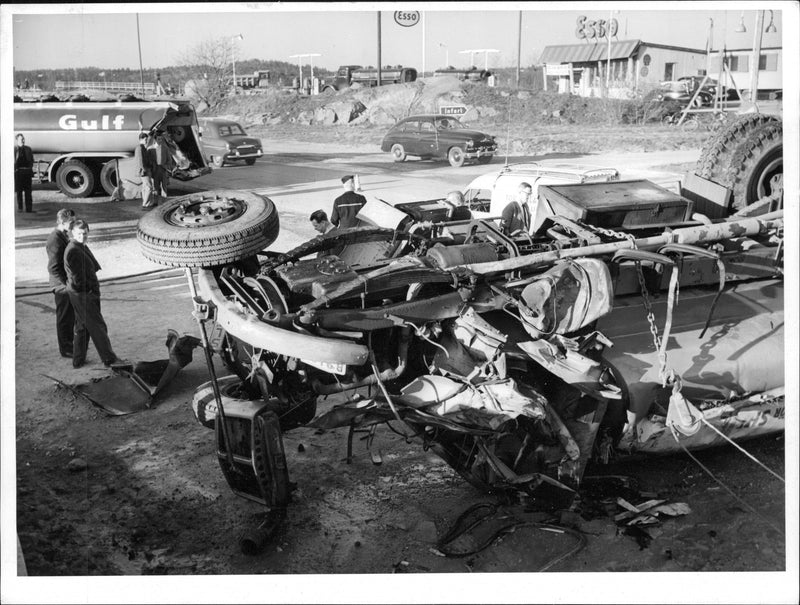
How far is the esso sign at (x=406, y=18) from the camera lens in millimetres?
5344

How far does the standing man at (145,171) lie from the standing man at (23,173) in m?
1.99

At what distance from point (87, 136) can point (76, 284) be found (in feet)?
33.8

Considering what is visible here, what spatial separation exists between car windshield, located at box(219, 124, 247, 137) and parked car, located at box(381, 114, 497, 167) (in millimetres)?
4281

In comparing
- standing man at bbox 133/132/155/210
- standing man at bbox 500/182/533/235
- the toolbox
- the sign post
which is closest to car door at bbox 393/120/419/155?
the sign post

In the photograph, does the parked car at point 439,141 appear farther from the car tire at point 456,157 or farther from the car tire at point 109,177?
the car tire at point 109,177

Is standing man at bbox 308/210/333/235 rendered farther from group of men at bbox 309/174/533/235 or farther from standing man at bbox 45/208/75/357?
standing man at bbox 45/208/75/357

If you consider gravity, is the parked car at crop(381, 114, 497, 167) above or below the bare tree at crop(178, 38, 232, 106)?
below

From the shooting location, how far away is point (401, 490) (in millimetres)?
5234

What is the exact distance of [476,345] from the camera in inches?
179

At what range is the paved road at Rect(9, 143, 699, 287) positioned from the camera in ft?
39.0

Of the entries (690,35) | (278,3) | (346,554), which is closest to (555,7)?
(278,3)

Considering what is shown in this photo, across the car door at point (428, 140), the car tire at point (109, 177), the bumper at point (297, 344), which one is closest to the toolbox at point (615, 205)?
the bumper at point (297, 344)

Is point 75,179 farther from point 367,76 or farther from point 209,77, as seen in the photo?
point 367,76

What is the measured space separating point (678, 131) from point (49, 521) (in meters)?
23.1
